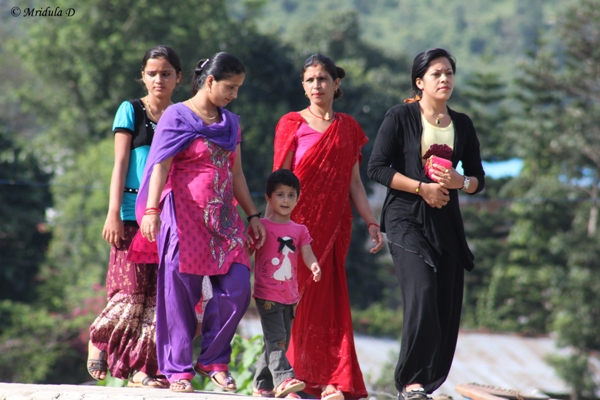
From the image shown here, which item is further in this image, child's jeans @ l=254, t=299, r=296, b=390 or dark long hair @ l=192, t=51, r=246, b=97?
child's jeans @ l=254, t=299, r=296, b=390

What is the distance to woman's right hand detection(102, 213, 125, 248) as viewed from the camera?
198 inches

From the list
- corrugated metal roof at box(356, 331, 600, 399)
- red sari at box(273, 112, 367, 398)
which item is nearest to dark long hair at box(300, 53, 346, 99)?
red sari at box(273, 112, 367, 398)

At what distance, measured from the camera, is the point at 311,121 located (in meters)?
5.50

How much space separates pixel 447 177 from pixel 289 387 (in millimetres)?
1318

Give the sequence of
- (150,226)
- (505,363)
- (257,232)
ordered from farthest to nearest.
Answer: (505,363) < (257,232) < (150,226)

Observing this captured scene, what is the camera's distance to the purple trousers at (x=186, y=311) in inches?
186

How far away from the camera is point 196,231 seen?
4.75 meters

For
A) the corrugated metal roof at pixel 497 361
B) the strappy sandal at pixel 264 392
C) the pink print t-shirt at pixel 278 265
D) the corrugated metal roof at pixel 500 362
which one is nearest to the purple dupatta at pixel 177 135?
the pink print t-shirt at pixel 278 265

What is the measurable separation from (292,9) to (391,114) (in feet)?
285

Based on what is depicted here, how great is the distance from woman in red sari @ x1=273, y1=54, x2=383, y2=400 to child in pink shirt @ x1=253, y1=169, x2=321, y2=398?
0.27 meters

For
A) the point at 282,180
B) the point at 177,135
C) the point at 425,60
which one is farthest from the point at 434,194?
the point at 177,135

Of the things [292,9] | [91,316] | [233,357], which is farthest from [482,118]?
[292,9]

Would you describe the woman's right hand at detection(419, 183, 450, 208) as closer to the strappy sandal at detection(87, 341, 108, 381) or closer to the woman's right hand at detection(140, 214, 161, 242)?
the woman's right hand at detection(140, 214, 161, 242)

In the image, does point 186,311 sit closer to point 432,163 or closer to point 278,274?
point 278,274
